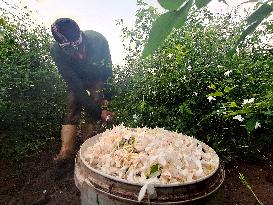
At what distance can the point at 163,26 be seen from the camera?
0.70 m

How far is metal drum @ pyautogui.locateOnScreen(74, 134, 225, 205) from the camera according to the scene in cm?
254

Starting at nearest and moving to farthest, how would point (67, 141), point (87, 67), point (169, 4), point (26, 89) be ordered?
point (169, 4)
point (87, 67)
point (67, 141)
point (26, 89)

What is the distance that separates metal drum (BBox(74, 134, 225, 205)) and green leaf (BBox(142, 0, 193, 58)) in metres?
1.79

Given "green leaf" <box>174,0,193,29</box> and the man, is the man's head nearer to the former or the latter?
the man

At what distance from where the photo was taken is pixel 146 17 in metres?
6.74

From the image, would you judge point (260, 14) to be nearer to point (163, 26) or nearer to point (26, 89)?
point (163, 26)

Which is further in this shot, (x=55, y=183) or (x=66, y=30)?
(x=55, y=183)

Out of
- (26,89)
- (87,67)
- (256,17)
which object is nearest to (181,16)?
(256,17)

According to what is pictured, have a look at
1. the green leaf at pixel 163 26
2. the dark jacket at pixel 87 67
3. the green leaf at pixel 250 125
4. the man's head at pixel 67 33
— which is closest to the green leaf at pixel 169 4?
the green leaf at pixel 163 26

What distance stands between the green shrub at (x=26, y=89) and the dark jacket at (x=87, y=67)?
0.96 metres

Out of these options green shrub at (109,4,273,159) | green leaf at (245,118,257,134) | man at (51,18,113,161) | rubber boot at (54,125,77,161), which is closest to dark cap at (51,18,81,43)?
man at (51,18,113,161)

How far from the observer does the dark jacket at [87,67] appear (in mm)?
5297

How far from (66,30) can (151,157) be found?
2701 mm

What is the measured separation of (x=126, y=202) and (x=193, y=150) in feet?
2.90
